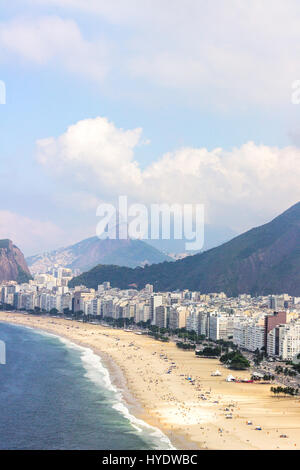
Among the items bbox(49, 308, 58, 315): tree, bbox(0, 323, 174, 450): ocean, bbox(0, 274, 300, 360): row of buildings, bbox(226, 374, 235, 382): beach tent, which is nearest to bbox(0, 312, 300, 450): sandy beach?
bbox(226, 374, 235, 382): beach tent

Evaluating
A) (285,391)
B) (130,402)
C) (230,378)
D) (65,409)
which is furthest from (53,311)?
(65,409)

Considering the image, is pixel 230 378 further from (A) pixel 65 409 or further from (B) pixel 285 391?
(A) pixel 65 409

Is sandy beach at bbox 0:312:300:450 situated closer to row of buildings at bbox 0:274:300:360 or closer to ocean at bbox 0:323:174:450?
ocean at bbox 0:323:174:450

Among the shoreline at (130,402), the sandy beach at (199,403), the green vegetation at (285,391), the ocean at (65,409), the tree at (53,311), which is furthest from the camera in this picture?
the tree at (53,311)

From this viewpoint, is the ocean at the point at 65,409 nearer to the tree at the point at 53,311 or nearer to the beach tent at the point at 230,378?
the beach tent at the point at 230,378

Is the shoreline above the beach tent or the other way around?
the other way around

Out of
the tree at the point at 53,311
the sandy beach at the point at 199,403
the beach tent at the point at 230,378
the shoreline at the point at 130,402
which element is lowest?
the shoreline at the point at 130,402

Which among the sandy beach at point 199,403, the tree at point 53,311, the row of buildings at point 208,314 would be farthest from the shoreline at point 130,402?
the tree at point 53,311
